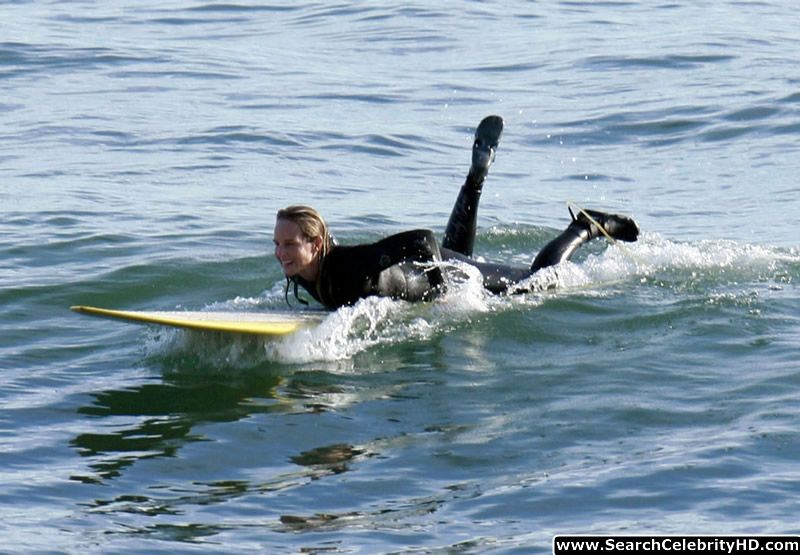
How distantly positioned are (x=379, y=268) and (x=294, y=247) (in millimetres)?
531

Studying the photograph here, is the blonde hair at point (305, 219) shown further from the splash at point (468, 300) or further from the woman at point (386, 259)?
the splash at point (468, 300)

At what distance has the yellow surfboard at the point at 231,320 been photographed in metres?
8.61

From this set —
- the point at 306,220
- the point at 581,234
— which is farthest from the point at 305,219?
the point at 581,234

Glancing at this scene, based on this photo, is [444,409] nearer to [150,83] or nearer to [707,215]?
[707,215]

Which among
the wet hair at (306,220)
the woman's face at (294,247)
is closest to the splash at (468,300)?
the woman's face at (294,247)

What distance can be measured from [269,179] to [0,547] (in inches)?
380

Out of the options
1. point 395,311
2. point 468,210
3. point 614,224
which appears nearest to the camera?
point 395,311

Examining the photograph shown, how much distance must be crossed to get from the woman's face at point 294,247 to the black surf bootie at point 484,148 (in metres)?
2.15

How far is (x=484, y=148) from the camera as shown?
10.9 meters

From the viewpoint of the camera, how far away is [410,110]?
19.2 m

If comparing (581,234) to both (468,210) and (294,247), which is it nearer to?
(468,210)

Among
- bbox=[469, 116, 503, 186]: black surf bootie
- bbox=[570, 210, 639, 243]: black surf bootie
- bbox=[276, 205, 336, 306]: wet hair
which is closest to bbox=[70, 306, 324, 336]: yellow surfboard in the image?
bbox=[276, 205, 336, 306]: wet hair

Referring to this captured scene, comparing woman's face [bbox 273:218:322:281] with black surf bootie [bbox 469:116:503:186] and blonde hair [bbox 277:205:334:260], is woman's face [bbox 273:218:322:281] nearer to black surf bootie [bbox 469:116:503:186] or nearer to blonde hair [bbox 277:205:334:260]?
blonde hair [bbox 277:205:334:260]

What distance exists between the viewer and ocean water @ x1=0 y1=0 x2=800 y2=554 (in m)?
6.76
